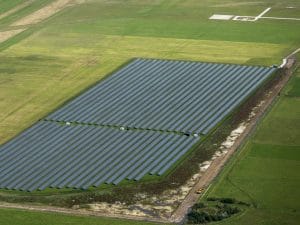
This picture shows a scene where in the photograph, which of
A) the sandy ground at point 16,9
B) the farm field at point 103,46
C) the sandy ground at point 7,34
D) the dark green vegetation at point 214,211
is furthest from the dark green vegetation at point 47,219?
the sandy ground at point 16,9

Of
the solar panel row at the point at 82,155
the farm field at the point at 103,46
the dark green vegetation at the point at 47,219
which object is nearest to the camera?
the dark green vegetation at the point at 47,219

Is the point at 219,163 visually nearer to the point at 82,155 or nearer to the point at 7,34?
the point at 82,155

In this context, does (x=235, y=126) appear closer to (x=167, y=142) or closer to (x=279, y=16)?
(x=167, y=142)

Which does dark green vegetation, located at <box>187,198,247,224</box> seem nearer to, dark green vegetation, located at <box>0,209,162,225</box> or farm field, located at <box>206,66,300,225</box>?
farm field, located at <box>206,66,300,225</box>

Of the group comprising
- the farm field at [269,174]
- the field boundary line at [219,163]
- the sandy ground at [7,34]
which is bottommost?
the farm field at [269,174]

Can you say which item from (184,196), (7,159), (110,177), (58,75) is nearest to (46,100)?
(58,75)

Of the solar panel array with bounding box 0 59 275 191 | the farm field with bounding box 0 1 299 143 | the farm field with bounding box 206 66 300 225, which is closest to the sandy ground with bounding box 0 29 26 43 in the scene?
the farm field with bounding box 0 1 299 143

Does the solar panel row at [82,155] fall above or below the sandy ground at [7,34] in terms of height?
below

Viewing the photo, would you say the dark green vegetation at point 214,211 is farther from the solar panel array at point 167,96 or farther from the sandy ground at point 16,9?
the sandy ground at point 16,9
